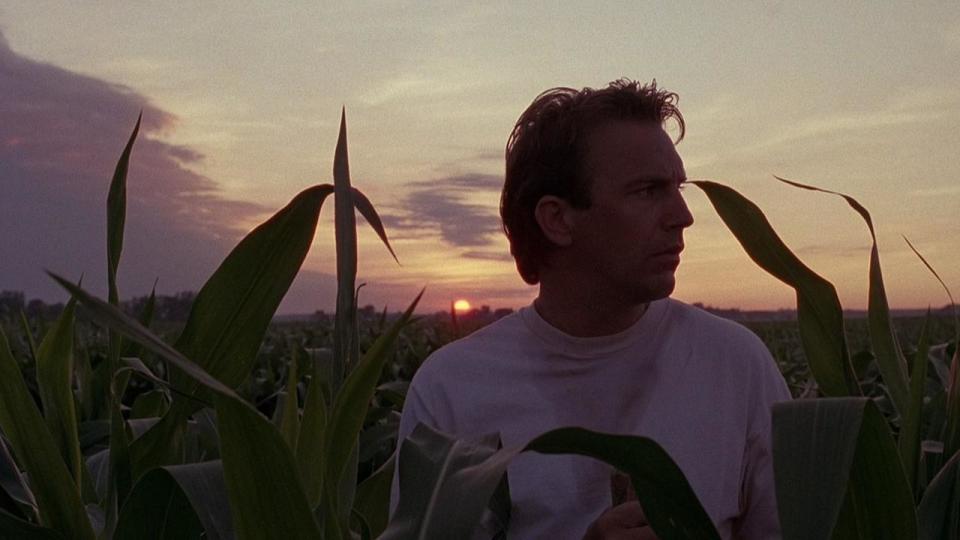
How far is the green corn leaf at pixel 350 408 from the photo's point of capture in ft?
2.93

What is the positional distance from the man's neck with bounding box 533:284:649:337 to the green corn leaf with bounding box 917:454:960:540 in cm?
150

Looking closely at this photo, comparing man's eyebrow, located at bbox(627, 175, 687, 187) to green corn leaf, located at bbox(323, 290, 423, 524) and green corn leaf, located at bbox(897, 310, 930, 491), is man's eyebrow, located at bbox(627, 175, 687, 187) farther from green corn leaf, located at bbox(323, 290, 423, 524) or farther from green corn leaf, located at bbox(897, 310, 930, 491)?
green corn leaf, located at bbox(323, 290, 423, 524)

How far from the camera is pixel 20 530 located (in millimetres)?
1063

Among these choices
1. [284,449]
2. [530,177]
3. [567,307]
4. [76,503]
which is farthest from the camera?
[530,177]

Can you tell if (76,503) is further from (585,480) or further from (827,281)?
(585,480)

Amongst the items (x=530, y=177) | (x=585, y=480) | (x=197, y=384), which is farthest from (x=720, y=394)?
(x=197, y=384)

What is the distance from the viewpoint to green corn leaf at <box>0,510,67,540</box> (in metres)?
1.06

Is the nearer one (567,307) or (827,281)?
(827,281)

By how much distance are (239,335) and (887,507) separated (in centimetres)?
63

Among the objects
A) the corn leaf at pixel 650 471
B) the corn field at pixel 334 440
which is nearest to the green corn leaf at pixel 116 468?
the corn field at pixel 334 440

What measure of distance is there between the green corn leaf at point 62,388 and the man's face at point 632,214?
1.68 metres

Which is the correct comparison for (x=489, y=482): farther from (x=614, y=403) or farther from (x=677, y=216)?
(x=677, y=216)

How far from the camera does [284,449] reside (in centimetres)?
82

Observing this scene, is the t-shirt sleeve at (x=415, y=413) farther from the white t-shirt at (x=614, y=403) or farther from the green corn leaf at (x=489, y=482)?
A: the green corn leaf at (x=489, y=482)
